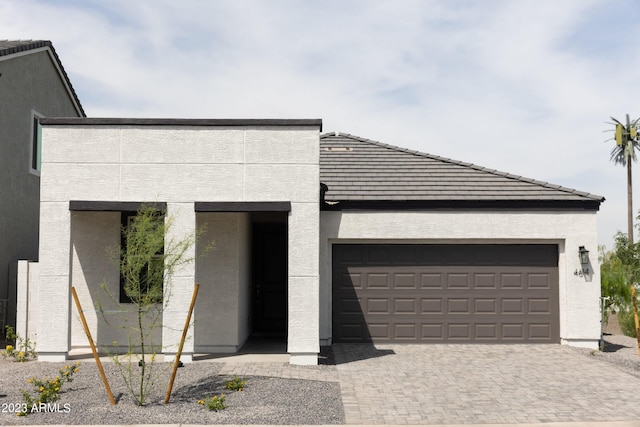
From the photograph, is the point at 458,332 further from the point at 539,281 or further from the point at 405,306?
the point at 539,281

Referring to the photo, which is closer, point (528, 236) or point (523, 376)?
point (523, 376)

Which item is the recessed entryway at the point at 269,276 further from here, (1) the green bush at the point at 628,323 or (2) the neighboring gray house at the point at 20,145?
(1) the green bush at the point at 628,323

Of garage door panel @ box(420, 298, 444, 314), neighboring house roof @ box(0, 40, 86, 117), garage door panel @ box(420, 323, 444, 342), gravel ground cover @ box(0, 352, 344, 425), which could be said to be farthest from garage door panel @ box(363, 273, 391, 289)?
neighboring house roof @ box(0, 40, 86, 117)

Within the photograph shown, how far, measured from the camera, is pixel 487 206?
1334 cm

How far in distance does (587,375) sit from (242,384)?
5.97 metres

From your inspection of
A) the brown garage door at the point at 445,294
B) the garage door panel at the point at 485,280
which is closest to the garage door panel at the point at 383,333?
the brown garage door at the point at 445,294

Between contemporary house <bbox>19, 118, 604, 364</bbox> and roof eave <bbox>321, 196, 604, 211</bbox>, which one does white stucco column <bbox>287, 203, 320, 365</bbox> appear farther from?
roof eave <bbox>321, 196, 604, 211</bbox>

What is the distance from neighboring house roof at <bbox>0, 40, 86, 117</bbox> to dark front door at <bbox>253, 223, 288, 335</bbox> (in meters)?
7.87

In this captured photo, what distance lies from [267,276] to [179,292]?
4.40 m

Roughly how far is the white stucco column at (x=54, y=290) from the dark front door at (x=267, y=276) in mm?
5044

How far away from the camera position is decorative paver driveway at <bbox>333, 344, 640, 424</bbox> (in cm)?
767

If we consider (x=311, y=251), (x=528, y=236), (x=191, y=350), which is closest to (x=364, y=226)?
(x=311, y=251)

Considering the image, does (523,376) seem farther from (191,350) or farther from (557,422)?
(191,350)

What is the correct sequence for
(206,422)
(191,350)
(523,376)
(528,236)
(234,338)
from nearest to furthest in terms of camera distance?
(206,422)
(523,376)
(191,350)
(234,338)
(528,236)
